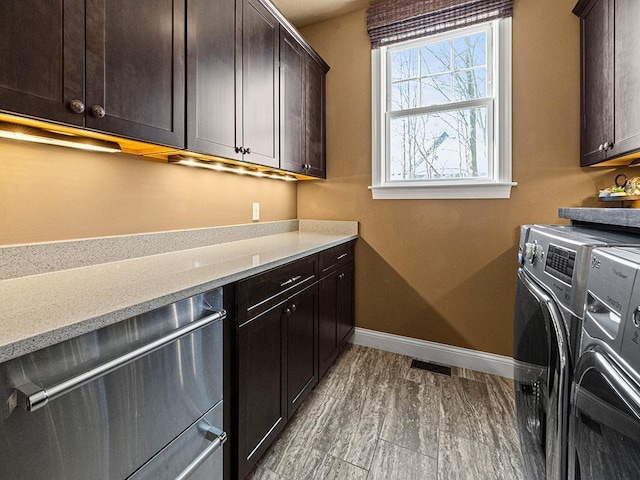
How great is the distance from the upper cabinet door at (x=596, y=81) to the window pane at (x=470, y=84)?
56 centimetres

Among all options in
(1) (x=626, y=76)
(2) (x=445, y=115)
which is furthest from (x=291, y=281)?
(1) (x=626, y=76)

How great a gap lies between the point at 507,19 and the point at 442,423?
→ 260 centimetres

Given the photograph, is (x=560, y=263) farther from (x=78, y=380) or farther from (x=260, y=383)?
(x=78, y=380)

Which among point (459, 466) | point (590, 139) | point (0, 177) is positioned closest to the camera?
point (0, 177)

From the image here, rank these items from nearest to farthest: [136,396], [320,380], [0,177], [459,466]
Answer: [136,396] → [0,177] → [459,466] → [320,380]

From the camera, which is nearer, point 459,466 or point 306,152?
point 459,466

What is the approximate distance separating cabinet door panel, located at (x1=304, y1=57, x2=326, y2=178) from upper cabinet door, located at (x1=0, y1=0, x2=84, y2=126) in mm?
1562

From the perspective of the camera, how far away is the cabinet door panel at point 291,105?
6.66 ft

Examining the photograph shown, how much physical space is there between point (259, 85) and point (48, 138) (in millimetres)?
1080

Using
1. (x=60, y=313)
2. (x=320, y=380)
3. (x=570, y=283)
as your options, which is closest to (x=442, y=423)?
(x=320, y=380)

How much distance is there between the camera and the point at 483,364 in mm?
2270

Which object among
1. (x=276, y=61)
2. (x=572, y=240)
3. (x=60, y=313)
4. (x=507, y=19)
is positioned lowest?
(x=60, y=313)

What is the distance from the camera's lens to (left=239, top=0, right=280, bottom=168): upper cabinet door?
1.67 m

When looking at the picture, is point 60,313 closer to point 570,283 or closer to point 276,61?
point 570,283
